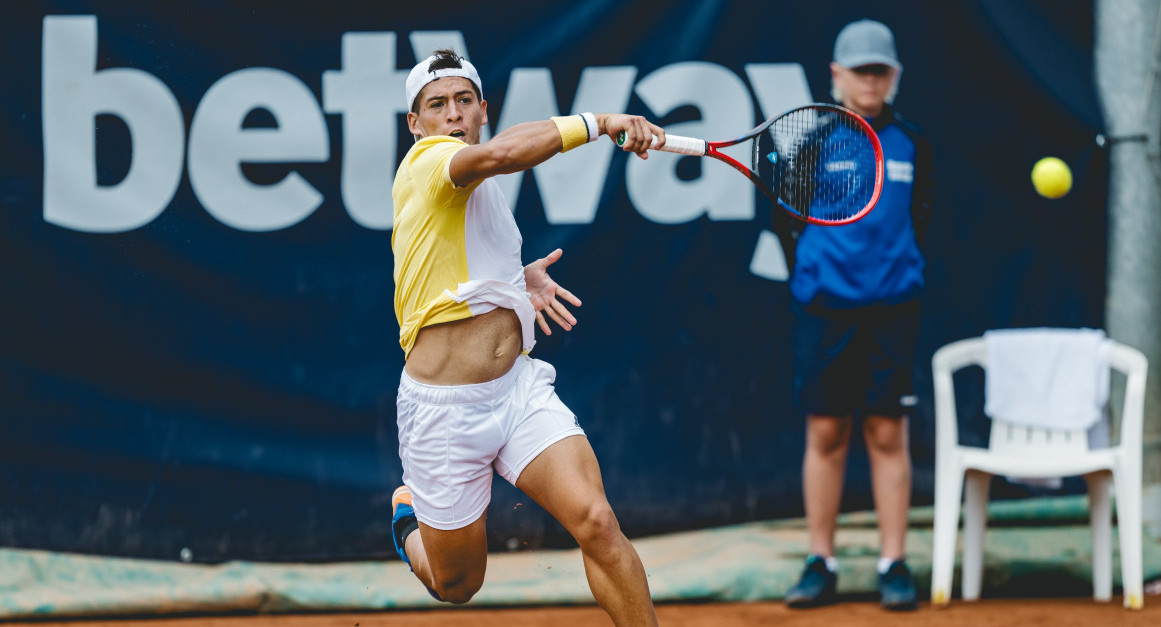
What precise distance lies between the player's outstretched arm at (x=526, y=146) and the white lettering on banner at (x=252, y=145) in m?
1.93

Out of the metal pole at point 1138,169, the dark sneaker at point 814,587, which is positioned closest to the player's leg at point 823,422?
the dark sneaker at point 814,587

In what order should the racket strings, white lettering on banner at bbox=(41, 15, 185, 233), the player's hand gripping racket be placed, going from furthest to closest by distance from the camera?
1. white lettering on banner at bbox=(41, 15, 185, 233)
2. the racket strings
3. the player's hand gripping racket

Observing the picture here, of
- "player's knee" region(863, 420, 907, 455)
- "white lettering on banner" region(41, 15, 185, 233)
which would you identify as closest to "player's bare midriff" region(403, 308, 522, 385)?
"player's knee" region(863, 420, 907, 455)

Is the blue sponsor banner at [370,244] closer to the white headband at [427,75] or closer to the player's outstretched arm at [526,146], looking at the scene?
the white headband at [427,75]

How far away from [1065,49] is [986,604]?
2073 mm

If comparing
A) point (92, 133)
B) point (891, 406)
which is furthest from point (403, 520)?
point (92, 133)

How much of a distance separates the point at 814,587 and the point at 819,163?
5.06 feet

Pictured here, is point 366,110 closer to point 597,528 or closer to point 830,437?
point 830,437

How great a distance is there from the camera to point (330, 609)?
16.1 feet

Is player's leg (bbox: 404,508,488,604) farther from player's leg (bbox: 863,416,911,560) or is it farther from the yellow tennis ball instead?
the yellow tennis ball

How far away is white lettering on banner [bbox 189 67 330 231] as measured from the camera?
4988 millimetres

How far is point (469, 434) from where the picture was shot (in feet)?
11.4

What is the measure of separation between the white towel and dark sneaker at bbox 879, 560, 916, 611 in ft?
2.14

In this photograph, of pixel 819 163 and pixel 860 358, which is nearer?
pixel 819 163
